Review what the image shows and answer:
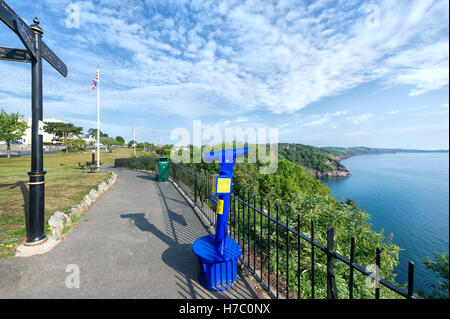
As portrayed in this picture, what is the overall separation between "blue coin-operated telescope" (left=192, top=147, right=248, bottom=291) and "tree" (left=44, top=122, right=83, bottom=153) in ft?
233

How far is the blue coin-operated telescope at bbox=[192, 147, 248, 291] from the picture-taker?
2.71m

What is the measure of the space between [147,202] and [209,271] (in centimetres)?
505

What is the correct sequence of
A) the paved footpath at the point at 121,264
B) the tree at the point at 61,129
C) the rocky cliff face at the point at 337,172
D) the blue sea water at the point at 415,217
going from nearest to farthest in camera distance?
1. the paved footpath at the point at 121,264
2. the blue sea water at the point at 415,217
3. the tree at the point at 61,129
4. the rocky cliff face at the point at 337,172

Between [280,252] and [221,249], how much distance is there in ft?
22.8

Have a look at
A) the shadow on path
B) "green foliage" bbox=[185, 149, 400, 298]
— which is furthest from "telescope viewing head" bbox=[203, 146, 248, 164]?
the shadow on path

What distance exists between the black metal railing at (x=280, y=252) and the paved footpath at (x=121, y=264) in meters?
0.55

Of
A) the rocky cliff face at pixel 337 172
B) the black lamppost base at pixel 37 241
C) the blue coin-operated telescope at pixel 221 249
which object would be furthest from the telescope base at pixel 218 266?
the rocky cliff face at pixel 337 172

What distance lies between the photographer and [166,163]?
11.6 metres

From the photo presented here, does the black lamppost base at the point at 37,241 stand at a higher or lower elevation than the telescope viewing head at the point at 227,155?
lower

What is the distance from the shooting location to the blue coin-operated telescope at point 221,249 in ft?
8.88

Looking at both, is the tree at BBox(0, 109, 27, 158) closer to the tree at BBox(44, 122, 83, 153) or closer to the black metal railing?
the black metal railing

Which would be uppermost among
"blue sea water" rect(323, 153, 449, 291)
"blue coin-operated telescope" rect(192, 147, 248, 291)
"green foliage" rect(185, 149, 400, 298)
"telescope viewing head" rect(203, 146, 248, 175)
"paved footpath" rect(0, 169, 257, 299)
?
"telescope viewing head" rect(203, 146, 248, 175)

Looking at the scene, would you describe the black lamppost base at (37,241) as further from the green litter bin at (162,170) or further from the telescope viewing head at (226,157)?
the green litter bin at (162,170)
